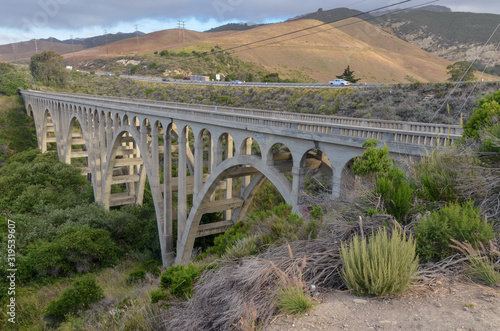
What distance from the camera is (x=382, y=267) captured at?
13.3 ft

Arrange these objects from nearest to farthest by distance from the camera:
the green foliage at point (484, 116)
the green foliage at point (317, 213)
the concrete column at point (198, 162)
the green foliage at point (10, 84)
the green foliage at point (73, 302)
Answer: the green foliage at point (484, 116), the green foliage at point (317, 213), the green foliage at point (73, 302), the concrete column at point (198, 162), the green foliage at point (10, 84)

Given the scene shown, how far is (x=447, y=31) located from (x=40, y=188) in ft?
325

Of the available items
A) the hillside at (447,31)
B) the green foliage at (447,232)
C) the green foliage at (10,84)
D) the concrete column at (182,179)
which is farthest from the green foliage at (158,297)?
the hillside at (447,31)

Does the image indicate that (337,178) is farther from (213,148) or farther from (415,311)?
(213,148)

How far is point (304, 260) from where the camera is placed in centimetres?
441

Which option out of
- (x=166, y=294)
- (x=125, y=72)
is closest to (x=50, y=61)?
(x=125, y=72)

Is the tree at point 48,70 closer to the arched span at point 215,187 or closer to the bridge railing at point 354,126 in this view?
the bridge railing at point 354,126

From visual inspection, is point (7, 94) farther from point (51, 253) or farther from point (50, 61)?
point (51, 253)

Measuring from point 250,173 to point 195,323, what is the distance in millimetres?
12786

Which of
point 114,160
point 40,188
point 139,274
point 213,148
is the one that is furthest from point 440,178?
point 40,188

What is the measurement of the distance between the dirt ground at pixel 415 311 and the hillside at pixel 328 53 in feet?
194

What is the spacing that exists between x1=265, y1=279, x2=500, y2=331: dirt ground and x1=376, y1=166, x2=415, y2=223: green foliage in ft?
4.42

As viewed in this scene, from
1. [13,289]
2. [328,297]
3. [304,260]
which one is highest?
[304,260]

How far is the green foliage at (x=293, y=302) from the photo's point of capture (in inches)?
158
